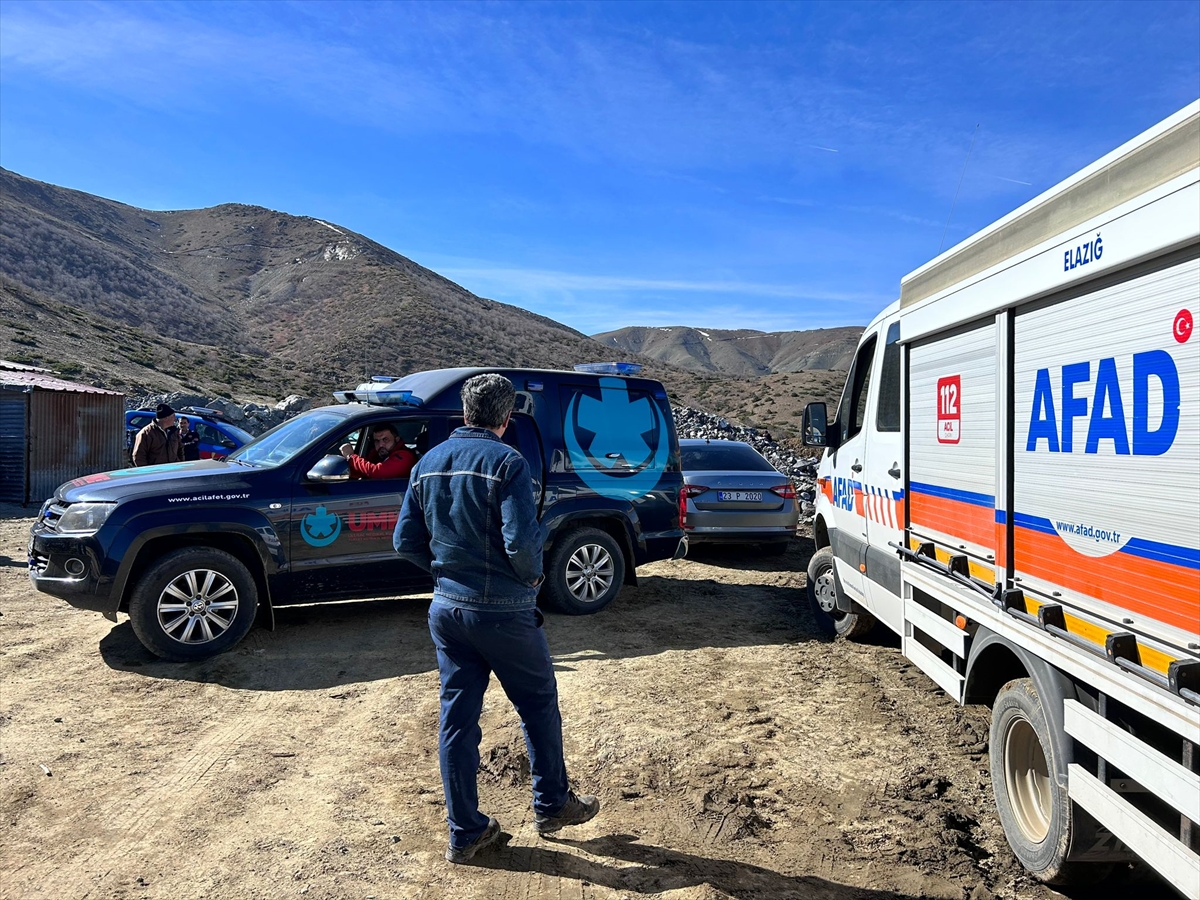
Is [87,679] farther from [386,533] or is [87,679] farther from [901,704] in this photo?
[901,704]

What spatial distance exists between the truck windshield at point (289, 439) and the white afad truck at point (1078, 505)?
461 centimetres

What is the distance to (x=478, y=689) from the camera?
348 centimetres

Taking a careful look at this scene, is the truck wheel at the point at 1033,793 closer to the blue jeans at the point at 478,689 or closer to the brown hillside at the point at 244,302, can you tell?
the blue jeans at the point at 478,689

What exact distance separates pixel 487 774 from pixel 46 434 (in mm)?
15005

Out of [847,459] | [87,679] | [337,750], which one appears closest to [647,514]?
[847,459]

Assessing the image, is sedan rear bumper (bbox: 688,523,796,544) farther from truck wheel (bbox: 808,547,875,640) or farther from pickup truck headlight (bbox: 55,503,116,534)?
pickup truck headlight (bbox: 55,503,116,534)

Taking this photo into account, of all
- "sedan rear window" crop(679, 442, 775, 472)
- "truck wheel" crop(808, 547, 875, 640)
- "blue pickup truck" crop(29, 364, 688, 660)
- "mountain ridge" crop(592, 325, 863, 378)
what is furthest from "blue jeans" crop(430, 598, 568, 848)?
"mountain ridge" crop(592, 325, 863, 378)

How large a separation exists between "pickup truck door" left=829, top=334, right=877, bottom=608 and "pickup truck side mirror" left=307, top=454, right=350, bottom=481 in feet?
12.5

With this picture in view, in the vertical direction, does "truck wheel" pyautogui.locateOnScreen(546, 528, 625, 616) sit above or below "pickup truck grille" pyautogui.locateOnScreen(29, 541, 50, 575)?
below

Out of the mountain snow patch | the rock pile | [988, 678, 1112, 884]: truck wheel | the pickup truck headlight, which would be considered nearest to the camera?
[988, 678, 1112, 884]: truck wheel

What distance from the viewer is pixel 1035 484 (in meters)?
3.43

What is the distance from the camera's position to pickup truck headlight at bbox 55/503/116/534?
597 centimetres

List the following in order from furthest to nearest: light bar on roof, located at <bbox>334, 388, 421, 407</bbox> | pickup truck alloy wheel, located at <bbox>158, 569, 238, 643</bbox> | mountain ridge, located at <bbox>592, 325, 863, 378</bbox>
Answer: mountain ridge, located at <bbox>592, 325, 863, 378</bbox> → light bar on roof, located at <bbox>334, 388, 421, 407</bbox> → pickup truck alloy wheel, located at <bbox>158, 569, 238, 643</bbox>

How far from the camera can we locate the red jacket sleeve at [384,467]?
6910 millimetres
